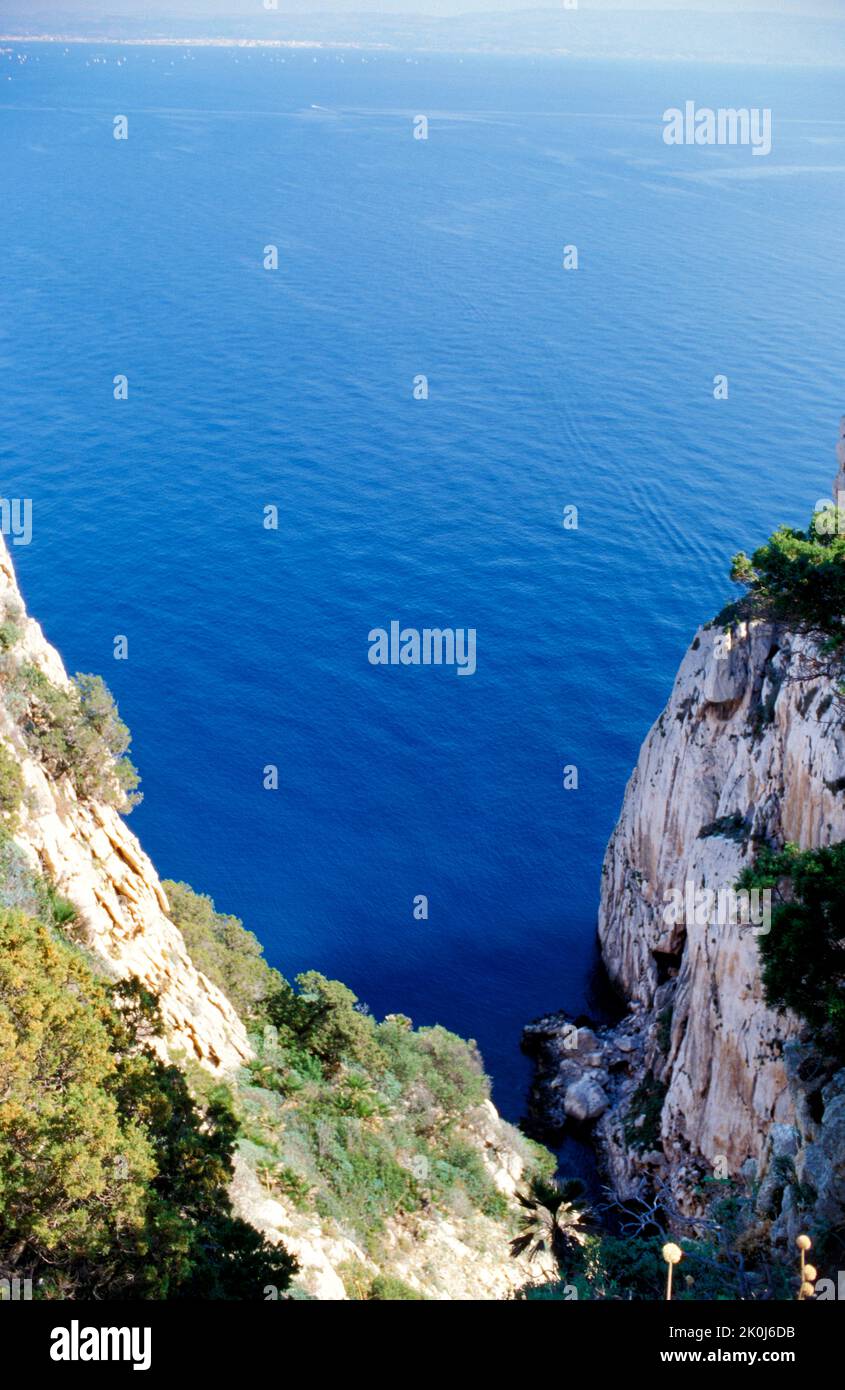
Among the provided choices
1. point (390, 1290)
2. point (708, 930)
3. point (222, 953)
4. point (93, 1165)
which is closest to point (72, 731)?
point (222, 953)

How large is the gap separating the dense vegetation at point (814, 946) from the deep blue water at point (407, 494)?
19.6m

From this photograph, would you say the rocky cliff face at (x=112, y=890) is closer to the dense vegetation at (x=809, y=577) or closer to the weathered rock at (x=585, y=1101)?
the weathered rock at (x=585, y=1101)

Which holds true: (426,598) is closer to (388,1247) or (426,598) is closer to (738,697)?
(738,697)

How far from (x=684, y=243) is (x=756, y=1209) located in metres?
113

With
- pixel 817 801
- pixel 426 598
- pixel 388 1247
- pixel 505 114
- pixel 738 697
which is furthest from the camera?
pixel 505 114

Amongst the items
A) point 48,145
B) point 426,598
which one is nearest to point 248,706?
point 426,598

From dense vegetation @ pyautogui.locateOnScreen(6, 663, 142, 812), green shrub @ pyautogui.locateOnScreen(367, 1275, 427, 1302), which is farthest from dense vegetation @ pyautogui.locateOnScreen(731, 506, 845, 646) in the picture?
dense vegetation @ pyautogui.locateOnScreen(6, 663, 142, 812)

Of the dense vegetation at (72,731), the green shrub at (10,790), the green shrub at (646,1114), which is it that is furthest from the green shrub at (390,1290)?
the green shrub at (646,1114)

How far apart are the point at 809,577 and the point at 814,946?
43.7 ft

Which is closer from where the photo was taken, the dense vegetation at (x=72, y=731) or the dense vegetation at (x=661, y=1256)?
the dense vegetation at (x=661, y=1256)

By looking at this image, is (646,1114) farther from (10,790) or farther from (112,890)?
(10,790)

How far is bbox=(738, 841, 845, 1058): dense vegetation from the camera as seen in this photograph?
20484mm

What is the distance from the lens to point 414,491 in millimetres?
73750

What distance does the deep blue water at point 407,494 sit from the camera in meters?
48.3
